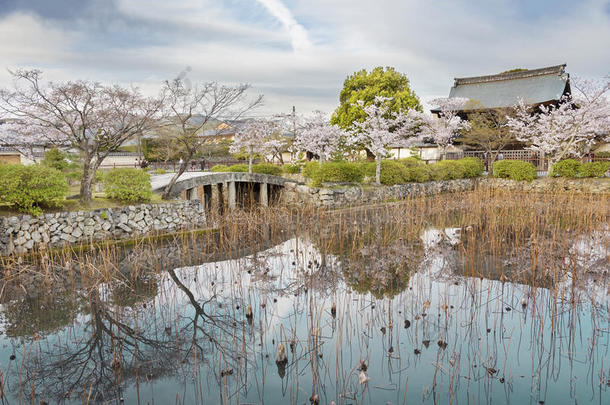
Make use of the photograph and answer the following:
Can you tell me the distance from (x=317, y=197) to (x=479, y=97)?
21245 millimetres

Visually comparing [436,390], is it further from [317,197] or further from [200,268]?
[317,197]

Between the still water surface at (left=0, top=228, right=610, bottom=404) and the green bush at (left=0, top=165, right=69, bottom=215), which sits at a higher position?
the green bush at (left=0, top=165, right=69, bottom=215)

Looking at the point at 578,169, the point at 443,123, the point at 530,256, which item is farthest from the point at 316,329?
the point at 443,123

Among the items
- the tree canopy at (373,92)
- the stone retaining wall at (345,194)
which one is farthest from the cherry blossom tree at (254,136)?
the tree canopy at (373,92)

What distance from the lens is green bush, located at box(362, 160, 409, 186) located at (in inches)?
750

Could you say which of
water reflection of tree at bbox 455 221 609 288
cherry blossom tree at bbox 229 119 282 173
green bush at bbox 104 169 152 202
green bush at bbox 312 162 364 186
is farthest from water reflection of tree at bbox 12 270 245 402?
cherry blossom tree at bbox 229 119 282 173

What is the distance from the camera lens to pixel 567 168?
1997 cm

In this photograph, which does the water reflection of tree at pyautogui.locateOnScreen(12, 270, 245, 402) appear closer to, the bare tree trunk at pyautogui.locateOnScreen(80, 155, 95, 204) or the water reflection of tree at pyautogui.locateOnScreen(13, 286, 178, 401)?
the water reflection of tree at pyautogui.locateOnScreen(13, 286, 178, 401)

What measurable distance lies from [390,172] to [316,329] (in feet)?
48.9

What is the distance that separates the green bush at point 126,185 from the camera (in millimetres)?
11273

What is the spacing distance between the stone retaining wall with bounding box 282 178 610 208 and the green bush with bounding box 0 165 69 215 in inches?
370

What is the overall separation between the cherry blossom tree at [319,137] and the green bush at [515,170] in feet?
31.5

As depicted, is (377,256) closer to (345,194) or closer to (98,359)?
(98,359)

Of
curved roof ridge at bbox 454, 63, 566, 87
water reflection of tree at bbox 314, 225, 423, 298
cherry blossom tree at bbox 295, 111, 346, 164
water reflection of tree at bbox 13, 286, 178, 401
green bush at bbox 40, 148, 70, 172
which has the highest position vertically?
curved roof ridge at bbox 454, 63, 566, 87
